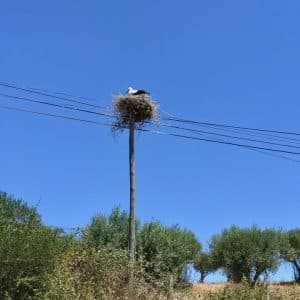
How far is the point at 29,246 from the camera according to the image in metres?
14.7

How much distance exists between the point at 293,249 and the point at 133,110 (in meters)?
24.5

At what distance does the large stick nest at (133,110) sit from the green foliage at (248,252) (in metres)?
16.6

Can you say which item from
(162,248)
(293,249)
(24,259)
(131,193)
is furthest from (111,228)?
(293,249)

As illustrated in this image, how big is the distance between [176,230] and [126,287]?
13.2 m

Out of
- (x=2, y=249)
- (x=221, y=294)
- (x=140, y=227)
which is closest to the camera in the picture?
(x=2, y=249)

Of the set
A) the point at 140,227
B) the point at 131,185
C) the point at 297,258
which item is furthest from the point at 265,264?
the point at 131,185

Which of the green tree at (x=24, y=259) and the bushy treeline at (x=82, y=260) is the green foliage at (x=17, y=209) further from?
the green tree at (x=24, y=259)

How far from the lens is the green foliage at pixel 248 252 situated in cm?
3766

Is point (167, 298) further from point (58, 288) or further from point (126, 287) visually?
point (58, 288)

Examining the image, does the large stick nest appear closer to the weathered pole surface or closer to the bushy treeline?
the weathered pole surface

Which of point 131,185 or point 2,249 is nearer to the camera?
point 2,249

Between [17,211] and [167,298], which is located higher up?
[17,211]

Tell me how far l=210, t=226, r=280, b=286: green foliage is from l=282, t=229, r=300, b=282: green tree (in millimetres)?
3569

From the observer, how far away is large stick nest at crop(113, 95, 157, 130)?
75.0ft
